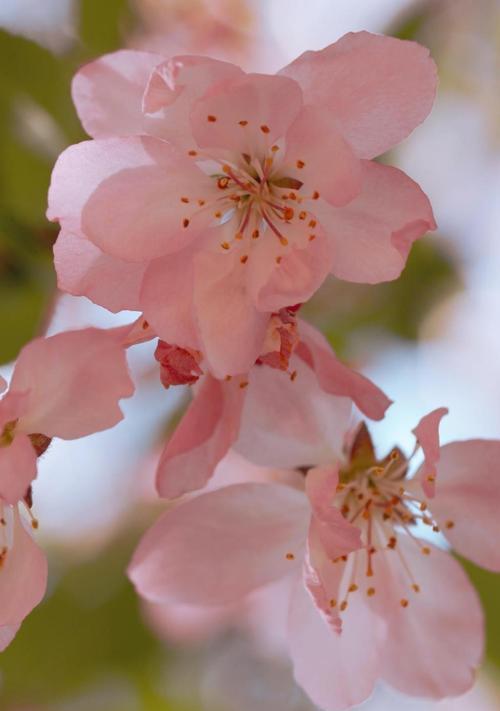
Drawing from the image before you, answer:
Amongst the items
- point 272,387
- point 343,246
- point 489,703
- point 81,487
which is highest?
point 343,246

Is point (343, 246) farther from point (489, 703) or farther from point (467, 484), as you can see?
point (489, 703)

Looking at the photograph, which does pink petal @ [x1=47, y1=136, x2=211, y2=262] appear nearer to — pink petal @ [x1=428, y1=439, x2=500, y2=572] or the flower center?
the flower center

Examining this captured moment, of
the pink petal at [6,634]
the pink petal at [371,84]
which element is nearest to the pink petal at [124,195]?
the pink petal at [371,84]

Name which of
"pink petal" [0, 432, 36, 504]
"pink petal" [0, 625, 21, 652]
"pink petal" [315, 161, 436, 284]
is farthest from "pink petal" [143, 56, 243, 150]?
"pink petal" [0, 625, 21, 652]

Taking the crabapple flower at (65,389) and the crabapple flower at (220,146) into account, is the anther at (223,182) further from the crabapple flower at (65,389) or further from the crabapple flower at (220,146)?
the crabapple flower at (65,389)

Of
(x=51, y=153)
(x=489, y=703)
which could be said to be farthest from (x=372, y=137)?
(x=489, y=703)
